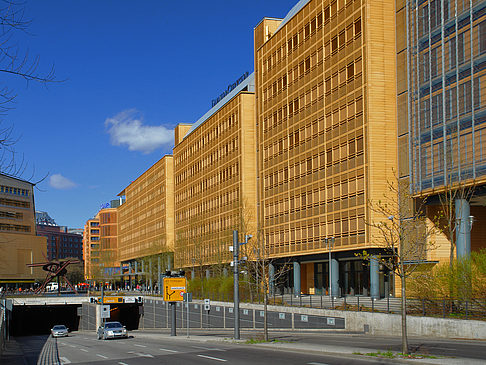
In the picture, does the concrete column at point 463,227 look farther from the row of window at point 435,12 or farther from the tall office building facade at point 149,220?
the tall office building facade at point 149,220

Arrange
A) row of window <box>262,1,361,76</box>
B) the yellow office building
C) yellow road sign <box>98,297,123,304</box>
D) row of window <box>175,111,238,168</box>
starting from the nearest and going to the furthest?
row of window <box>262,1,361,76</box> < the yellow office building < yellow road sign <box>98,297,123,304</box> < row of window <box>175,111,238,168</box>

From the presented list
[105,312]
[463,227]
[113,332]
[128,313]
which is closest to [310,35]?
[463,227]

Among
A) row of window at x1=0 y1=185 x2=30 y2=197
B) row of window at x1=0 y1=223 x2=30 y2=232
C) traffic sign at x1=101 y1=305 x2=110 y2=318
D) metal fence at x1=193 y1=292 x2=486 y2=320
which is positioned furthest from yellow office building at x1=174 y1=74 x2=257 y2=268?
row of window at x1=0 y1=223 x2=30 y2=232

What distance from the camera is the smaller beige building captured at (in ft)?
469

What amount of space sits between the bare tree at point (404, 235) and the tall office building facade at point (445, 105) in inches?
64.1

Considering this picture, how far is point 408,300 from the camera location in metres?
40.2

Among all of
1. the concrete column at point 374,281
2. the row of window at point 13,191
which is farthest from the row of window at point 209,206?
the row of window at point 13,191

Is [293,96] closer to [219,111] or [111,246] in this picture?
[219,111]

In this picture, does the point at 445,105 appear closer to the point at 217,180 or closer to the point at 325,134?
the point at 325,134

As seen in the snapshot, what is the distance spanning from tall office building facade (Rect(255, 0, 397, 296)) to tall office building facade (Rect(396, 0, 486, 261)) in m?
2.70

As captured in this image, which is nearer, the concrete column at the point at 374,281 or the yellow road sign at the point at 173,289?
the yellow road sign at the point at 173,289

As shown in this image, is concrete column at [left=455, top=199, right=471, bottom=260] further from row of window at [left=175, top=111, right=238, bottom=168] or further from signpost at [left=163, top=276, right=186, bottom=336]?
row of window at [left=175, top=111, right=238, bottom=168]

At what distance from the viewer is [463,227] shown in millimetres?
45594

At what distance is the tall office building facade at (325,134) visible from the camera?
190 ft
